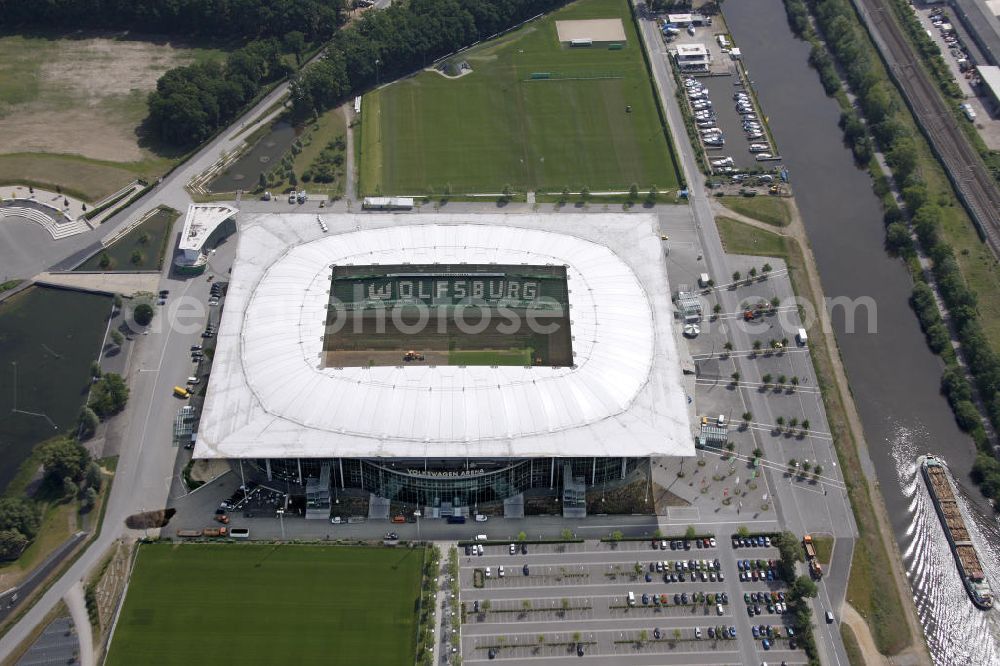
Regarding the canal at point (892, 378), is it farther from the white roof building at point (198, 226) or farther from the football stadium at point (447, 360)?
the white roof building at point (198, 226)

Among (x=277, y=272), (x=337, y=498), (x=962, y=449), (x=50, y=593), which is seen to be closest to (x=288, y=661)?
(x=337, y=498)

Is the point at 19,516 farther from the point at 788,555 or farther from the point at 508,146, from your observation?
the point at 508,146

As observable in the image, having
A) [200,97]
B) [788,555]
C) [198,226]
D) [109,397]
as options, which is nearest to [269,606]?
[109,397]

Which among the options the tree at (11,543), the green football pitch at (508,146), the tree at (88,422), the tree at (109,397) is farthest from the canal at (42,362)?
the green football pitch at (508,146)

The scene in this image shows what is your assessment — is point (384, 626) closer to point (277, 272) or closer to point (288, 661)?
point (288, 661)

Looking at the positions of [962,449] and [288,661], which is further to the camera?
[962,449]

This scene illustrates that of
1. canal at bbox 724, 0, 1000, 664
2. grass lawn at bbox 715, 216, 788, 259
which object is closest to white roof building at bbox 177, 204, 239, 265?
grass lawn at bbox 715, 216, 788, 259
